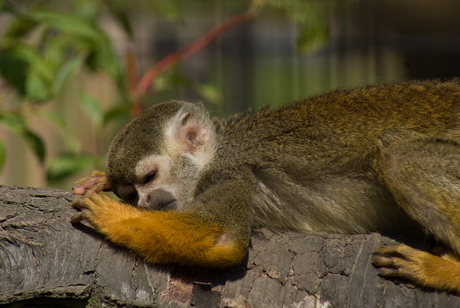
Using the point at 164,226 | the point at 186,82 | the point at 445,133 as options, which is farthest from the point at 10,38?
the point at 445,133

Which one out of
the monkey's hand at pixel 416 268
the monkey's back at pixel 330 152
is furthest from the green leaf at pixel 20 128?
the monkey's hand at pixel 416 268

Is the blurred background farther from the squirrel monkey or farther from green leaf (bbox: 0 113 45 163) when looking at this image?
the squirrel monkey

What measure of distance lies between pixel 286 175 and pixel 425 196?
0.98 m

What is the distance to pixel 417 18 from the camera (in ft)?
34.4

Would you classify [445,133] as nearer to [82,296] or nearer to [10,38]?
[82,296]

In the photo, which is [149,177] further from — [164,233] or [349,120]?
[349,120]

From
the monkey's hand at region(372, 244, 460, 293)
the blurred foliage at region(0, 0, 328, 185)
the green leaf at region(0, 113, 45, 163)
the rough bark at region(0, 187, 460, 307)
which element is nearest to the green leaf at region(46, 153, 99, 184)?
the blurred foliage at region(0, 0, 328, 185)

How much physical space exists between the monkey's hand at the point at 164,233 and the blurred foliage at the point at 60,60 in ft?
3.39

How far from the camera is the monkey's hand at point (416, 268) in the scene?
129 inches

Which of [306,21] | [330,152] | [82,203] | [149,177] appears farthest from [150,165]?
[306,21]

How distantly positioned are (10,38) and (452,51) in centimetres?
687

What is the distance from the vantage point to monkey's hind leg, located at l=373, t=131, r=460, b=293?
131 inches

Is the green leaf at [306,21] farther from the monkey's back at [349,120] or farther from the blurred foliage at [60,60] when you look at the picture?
the monkey's back at [349,120]

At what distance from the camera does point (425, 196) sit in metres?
3.58
